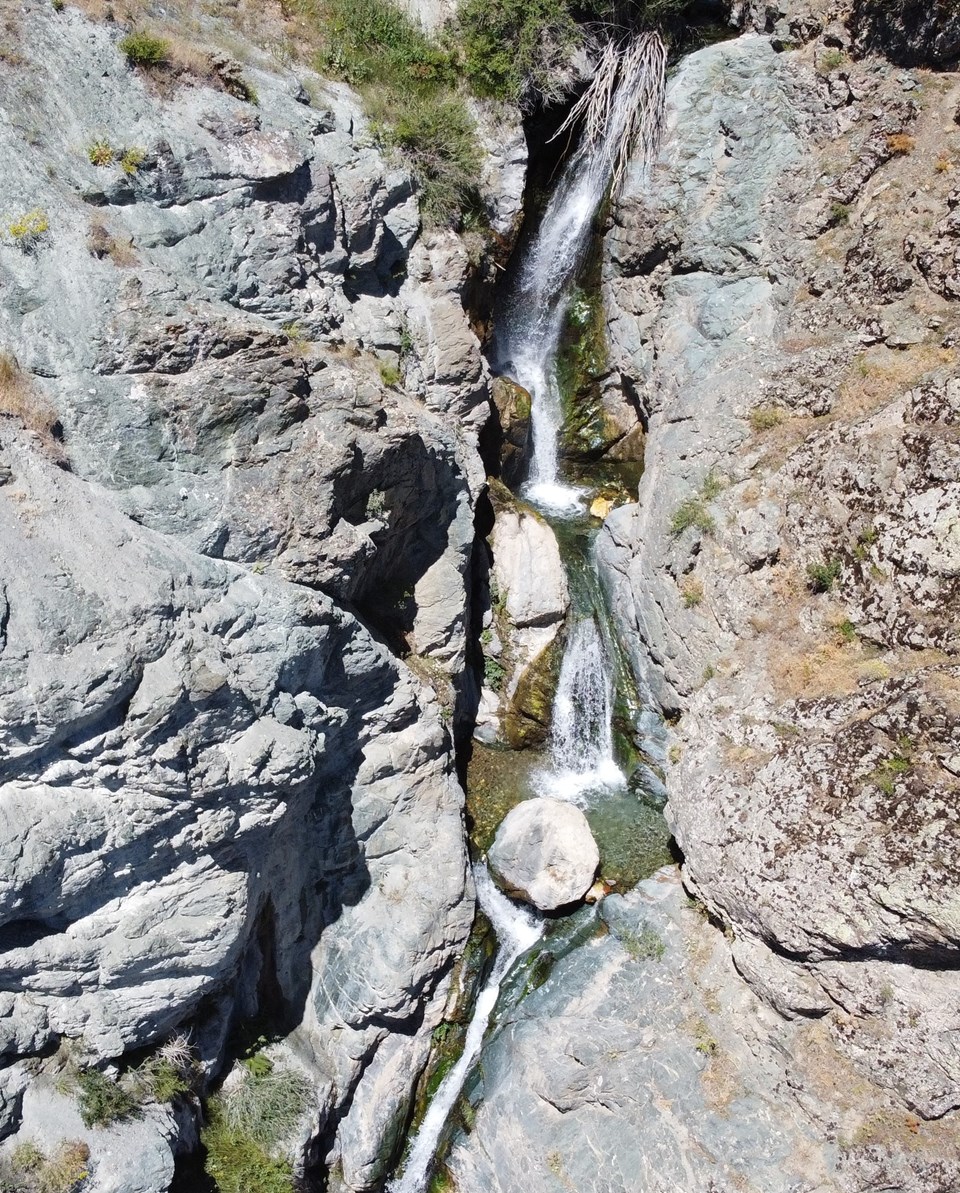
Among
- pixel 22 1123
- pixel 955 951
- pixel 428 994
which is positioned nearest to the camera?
pixel 955 951

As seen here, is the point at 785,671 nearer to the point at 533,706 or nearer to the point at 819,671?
the point at 819,671

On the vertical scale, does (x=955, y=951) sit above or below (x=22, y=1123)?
above

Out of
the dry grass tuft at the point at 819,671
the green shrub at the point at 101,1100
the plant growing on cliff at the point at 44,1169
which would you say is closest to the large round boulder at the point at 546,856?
the dry grass tuft at the point at 819,671

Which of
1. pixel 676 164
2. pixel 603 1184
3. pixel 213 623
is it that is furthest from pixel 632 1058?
pixel 676 164

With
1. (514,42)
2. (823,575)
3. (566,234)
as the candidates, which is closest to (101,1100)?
(823,575)

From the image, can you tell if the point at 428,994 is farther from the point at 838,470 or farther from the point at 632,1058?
the point at 838,470

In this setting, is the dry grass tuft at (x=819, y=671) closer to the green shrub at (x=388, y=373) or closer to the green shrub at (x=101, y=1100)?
the green shrub at (x=388, y=373)

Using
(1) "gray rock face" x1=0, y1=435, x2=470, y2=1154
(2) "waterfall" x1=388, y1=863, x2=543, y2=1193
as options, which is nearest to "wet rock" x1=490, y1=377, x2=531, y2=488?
(1) "gray rock face" x1=0, y1=435, x2=470, y2=1154
